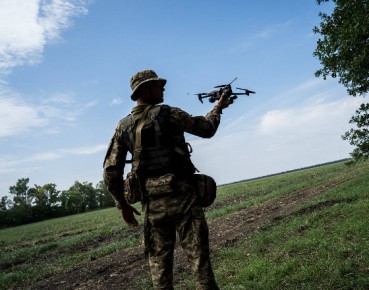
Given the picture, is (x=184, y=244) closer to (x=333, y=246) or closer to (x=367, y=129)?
(x=333, y=246)

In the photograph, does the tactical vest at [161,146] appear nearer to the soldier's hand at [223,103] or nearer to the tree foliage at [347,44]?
the soldier's hand at [223,103]

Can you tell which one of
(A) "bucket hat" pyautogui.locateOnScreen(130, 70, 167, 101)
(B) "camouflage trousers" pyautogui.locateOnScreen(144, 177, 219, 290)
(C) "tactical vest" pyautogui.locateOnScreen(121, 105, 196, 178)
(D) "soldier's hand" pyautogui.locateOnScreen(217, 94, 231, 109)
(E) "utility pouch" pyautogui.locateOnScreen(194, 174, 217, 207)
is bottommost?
(B) "camouflage trousers" pyautogui.locateOnScreen(144, 177, 219, 290)

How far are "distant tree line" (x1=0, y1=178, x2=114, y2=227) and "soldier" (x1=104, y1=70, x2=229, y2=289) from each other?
99.7 meters

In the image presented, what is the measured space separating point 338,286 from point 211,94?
358 centimetres

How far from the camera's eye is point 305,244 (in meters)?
7.97

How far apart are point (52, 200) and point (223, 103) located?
4874 inches

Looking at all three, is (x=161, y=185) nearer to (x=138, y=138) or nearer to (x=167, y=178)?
(x=167, y=178)

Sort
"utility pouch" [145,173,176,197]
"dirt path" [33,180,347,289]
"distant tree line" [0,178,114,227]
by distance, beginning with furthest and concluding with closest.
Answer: "distant tree line" [0,178,114,227]
"dirt path" [33,180,347,289]
"utility pouch" [145,173,176,197]

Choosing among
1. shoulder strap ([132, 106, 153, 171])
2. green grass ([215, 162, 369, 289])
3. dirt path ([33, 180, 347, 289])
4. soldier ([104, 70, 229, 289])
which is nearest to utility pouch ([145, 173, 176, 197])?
soldier ([104, 70, 229, 289])

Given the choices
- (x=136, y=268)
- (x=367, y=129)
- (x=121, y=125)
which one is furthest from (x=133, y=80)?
(x=367, y=129)

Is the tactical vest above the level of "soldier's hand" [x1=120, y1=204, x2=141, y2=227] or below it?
above

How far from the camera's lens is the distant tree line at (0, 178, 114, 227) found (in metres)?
98.9

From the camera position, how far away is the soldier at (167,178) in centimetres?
433

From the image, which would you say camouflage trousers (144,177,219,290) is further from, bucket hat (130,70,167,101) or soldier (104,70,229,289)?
bucket hat (130,70,167,101)
